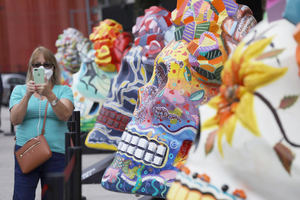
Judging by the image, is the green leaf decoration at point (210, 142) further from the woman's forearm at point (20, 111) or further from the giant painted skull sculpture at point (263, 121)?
the woman's forearm at point (20, 111)

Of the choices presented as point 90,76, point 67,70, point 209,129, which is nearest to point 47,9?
point 67,70

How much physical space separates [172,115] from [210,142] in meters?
1.39

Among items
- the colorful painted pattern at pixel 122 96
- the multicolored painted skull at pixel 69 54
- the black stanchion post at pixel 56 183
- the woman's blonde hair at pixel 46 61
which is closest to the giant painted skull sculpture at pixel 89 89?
the multicolored painted skull at pixel 69 54

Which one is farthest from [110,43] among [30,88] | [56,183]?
[56,183]

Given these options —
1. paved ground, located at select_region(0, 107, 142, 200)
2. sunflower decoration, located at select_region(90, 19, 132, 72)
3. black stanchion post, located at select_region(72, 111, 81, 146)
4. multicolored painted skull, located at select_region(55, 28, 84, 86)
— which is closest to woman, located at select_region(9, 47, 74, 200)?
black stanchion post, located at select_region(72, 111, 81, 146)

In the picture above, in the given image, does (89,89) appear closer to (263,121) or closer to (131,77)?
(131,77)

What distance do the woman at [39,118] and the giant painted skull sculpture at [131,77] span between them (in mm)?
799

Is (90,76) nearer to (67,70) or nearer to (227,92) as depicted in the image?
(67,70)

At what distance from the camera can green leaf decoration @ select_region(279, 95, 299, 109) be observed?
6.19 ft

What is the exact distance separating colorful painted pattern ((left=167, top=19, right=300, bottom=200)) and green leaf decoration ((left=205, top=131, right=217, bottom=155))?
15 mm

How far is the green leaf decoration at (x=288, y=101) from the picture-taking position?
1.89m

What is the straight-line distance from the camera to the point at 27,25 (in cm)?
2356

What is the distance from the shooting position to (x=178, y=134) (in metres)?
3.36

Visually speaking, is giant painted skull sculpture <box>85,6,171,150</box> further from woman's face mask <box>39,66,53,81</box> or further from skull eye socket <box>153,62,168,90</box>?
woman's face mask <box>39,66,53,81</box>
